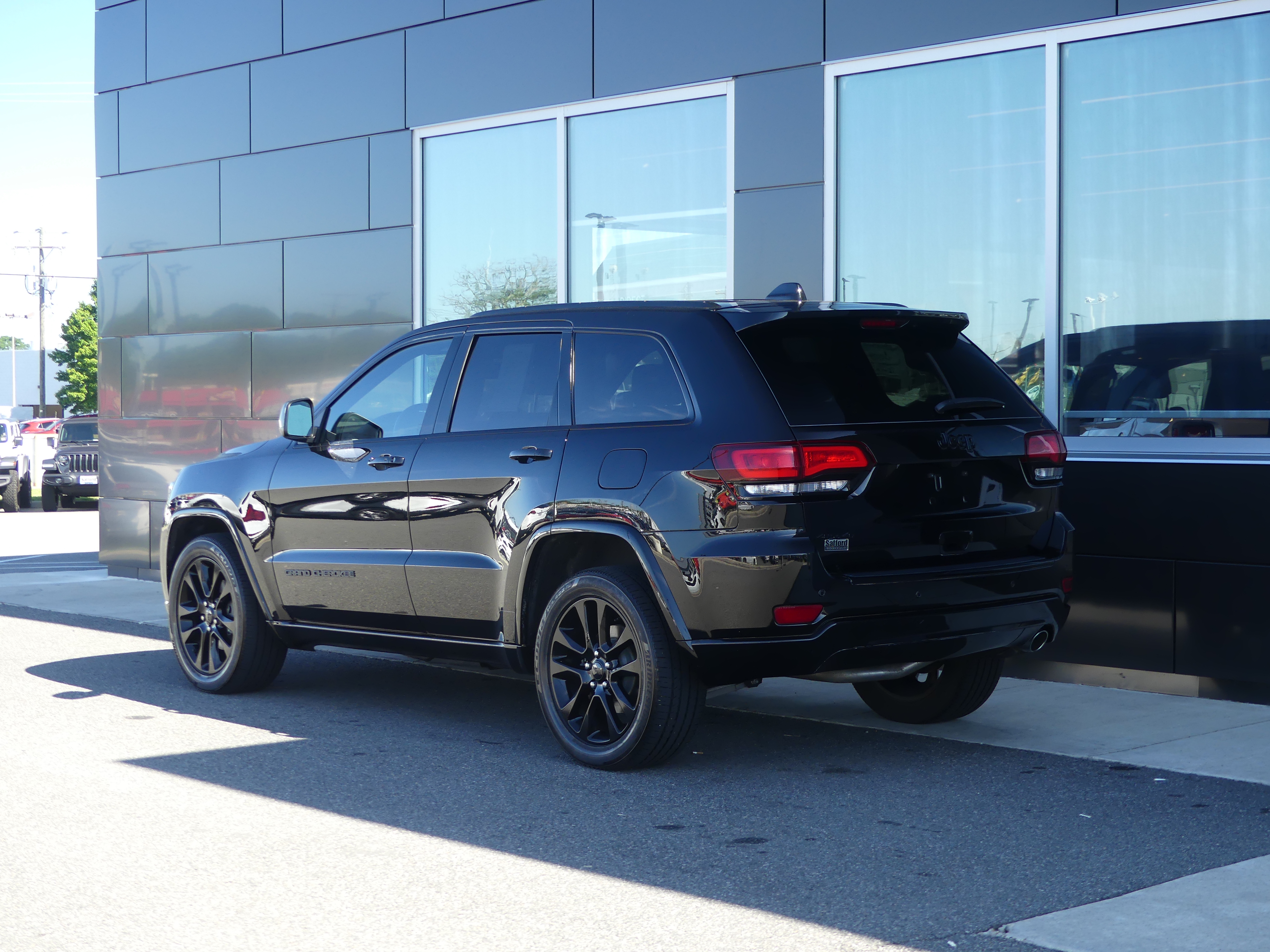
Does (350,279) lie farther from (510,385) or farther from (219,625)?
(510,385)

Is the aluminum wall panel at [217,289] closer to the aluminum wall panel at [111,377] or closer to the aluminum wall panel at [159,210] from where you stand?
the aluminum wall panel at [159,210]

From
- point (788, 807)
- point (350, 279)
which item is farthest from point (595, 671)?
point (350, 279)

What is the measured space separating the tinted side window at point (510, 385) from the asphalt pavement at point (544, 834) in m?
1.46

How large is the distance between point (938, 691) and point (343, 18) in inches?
329

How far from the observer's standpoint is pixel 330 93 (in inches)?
511

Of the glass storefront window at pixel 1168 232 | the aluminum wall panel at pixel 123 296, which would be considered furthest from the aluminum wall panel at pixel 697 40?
the aluminum wall panel at pixel 123 296

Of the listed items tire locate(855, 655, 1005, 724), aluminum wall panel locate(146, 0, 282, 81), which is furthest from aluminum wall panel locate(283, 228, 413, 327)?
tire locate(855, 655, 1005, 724)

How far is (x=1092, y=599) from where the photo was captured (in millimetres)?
8453

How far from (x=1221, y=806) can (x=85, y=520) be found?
2307 cm

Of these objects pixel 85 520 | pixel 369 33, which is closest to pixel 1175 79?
pixel 369 33

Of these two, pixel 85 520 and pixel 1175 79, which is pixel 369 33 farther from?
pixel 85 520

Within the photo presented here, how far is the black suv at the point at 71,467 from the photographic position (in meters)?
28.6

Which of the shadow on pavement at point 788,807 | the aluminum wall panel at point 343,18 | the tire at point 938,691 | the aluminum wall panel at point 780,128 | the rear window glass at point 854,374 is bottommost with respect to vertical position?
the shadow on pavement at point 788,807

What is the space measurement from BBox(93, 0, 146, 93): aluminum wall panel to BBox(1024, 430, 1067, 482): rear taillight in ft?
37.1
